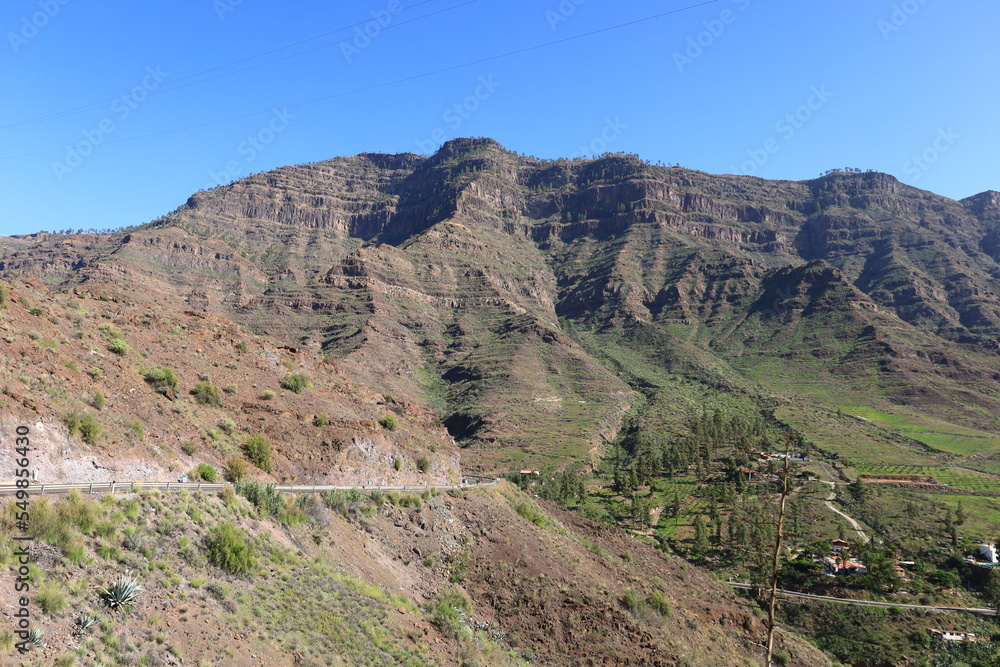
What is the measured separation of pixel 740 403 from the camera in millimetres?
127438

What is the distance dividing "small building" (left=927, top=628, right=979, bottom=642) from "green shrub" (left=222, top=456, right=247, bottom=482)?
52989mm

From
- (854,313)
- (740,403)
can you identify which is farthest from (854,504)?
(854,313)

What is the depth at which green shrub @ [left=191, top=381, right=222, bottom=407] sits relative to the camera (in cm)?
2847

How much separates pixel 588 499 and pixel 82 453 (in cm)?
6804

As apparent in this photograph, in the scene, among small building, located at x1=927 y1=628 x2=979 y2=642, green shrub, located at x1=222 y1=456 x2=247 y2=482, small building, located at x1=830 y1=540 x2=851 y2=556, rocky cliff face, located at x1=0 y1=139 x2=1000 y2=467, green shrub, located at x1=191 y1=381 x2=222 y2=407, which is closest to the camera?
green shrub, located at x1=222 y1=456 x2=247 y2=482

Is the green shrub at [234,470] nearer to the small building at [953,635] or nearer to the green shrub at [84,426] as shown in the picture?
the green shrub at [84,426]

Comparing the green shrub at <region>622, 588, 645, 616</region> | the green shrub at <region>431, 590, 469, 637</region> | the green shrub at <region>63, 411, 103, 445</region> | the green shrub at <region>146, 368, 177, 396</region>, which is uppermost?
the green shrub at <region>146, 368, 177, 396</region>

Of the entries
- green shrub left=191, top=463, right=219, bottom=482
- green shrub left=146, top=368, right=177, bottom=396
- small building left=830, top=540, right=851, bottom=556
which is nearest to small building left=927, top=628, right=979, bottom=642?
small building left=830, top=540, right=851, bottom=556

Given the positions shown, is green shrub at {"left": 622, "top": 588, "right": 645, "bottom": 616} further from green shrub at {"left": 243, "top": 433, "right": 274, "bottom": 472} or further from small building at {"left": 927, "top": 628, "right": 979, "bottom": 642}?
small building at {"left": 927, "top": 628, "right": 979, "bottom": 642}

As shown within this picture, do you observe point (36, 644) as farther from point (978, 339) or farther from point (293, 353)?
point (978, 339)

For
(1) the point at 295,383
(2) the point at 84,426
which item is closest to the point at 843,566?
(1) the point at 295,383

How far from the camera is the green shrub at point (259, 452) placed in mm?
26422

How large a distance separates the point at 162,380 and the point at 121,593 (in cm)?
1711

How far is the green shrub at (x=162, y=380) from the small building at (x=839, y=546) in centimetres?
6548
